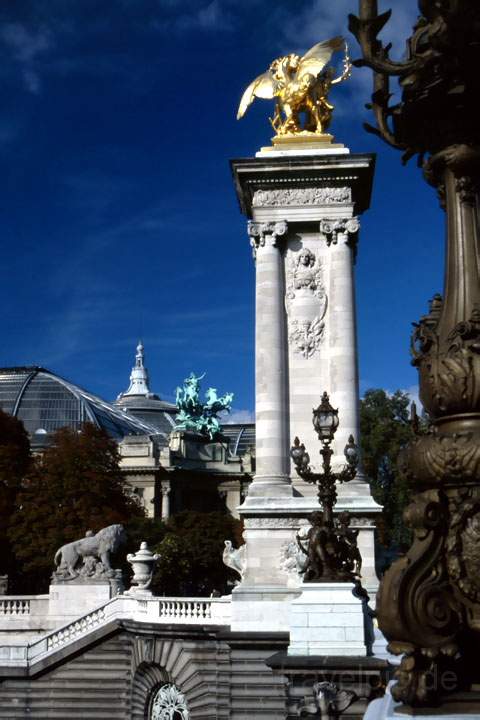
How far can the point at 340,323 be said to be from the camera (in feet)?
76.3

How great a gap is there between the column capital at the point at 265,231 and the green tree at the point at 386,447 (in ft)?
76.4

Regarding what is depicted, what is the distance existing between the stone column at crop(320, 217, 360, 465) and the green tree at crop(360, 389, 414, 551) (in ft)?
73.4

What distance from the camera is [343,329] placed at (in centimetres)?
2322

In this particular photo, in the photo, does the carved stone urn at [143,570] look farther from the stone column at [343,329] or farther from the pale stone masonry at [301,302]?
the stone column at [343,329]

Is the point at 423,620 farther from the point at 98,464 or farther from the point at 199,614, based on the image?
the point at 98,464

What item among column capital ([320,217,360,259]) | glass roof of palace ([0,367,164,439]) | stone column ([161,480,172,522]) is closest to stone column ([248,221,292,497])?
column capital ([320,217,360,259])

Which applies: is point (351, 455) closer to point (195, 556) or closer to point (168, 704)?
point (168, 704)

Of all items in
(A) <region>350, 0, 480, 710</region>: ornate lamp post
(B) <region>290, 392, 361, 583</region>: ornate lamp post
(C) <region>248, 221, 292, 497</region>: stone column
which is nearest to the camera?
(A) <region>350, 0, 480, 710</region>: ornate lamp post

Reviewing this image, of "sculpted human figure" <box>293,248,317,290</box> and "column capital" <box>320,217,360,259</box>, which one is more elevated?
"column capital" <box>320,217,360,259</box>

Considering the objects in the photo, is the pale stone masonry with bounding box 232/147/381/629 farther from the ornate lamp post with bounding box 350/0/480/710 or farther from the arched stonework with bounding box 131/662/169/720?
the ornate lamp post with bounding box 350/0/480/710

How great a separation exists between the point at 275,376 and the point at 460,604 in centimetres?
1749

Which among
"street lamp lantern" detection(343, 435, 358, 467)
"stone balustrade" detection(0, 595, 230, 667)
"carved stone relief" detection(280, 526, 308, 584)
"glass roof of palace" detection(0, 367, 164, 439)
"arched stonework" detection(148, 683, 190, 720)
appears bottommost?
"arched stonework" detection(148, 683, 190, 720)

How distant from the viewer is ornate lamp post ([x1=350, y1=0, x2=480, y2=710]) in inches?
213

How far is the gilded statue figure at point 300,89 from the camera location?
2475 centimetres
